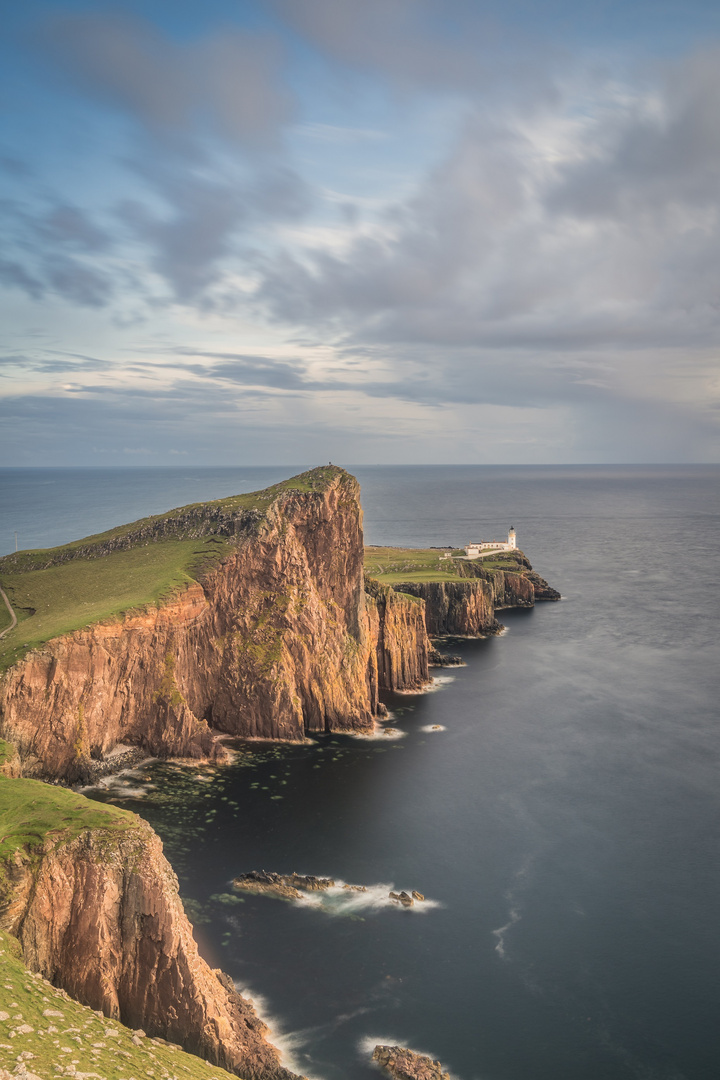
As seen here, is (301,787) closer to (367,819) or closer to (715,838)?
(367,819)

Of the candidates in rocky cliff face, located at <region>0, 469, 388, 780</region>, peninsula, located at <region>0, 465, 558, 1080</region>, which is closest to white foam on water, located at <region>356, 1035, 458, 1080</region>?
peninsula, located at <region>0, 465, 558, 1080</region>

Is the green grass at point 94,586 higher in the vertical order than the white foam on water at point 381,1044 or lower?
higher

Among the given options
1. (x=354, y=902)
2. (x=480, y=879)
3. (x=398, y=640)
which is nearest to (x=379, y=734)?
(x=398, y=640)

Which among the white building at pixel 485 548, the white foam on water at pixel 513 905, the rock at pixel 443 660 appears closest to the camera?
the white foam on water at pixel 513 905

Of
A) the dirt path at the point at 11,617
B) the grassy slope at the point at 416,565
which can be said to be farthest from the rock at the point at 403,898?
the grassy slope at the point at 416,565

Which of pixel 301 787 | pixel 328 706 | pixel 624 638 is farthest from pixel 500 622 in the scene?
pixel 301 787

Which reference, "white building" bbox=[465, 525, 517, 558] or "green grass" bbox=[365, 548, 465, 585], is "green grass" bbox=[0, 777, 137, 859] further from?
"white building" bbox=[465, 525, 517, 558]

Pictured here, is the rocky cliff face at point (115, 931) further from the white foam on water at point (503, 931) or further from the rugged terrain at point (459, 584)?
the rugged terrain at point (459, 584)
